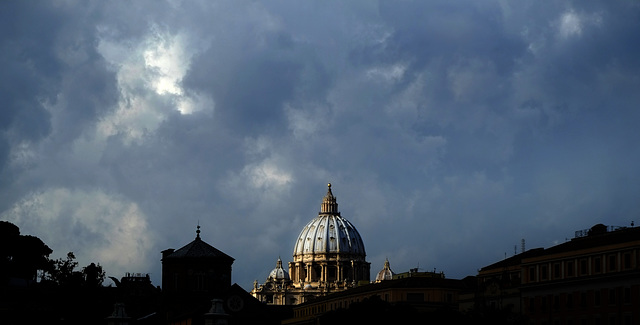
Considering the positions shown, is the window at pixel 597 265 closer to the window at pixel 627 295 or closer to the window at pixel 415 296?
the window at pixel 627 295

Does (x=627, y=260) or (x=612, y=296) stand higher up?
(x=627, y=260)

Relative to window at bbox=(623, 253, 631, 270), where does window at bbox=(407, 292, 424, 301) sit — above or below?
above

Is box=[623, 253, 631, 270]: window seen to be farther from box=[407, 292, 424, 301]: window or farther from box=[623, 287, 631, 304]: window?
box=[407, 292, 424, 301]: window

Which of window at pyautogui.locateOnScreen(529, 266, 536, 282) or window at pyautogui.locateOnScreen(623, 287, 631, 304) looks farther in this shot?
window at pyautogui.locateOnScreen(529, 266, 536, 282)

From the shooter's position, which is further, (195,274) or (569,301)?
(195,274)

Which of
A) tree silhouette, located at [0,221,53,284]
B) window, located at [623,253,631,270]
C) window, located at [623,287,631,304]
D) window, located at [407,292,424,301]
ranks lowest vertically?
window, located at [623,287,631,304]

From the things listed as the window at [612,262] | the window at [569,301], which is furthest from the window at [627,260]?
the window at [569,301]

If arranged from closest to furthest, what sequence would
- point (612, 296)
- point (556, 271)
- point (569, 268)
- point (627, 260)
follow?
point (627, 260), point (612, 296), point (569, 268), point (556, 271)

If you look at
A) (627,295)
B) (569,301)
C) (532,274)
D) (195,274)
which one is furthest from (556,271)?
(195,274)

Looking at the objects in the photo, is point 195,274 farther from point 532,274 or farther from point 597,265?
point 597,265

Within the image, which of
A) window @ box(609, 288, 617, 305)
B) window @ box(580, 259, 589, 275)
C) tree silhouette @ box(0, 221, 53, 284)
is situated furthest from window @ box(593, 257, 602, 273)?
tree silhouette @ box(0, 221, 53, 284)

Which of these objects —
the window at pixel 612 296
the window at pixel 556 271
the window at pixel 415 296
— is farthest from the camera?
the window at pixel 415 296

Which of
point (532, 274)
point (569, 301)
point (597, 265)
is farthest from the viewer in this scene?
point (532, 274)

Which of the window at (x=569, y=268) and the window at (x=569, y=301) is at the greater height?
the window at (x=569, y=268)
